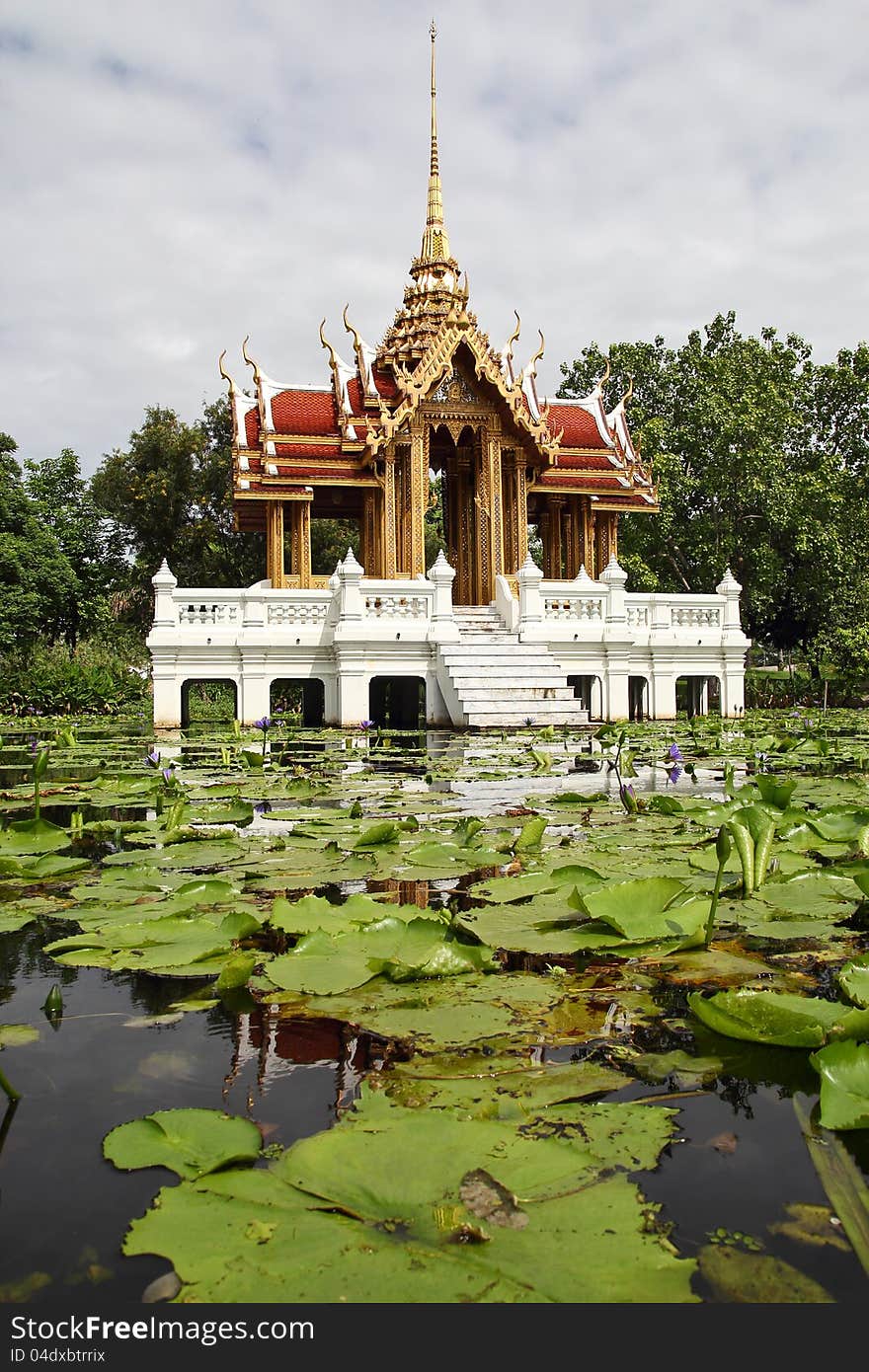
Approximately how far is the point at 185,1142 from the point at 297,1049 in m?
0.44

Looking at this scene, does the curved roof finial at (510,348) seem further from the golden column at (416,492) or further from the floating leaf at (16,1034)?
the floating leaf at (16,1034)

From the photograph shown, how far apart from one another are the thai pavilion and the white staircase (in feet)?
0.09

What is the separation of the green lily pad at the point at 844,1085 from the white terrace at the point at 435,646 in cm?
971

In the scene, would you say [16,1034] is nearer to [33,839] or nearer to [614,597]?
[33,839]

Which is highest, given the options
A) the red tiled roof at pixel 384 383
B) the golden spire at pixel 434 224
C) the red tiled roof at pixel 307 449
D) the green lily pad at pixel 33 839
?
the golden spire at pixel 434 224

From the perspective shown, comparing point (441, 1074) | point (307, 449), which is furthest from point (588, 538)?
point (441, 1074)

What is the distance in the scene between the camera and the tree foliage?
22.0 m

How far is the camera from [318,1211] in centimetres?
118

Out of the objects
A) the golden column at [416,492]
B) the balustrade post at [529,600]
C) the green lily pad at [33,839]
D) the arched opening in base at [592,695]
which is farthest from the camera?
the golden column at [416,492]

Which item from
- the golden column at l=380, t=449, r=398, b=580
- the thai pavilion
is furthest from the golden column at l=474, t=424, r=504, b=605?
the golden column at l=380, t=449, r=398, b=580

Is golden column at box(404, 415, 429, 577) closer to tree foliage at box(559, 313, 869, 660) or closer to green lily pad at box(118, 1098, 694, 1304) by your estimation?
tree foliage at box(559, 313, 869, 660)

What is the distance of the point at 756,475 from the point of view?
862 inches

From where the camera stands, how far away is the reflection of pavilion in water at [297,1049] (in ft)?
5.34

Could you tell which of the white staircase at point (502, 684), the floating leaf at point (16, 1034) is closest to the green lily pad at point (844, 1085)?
the floating leaf at point (16, 1034)
